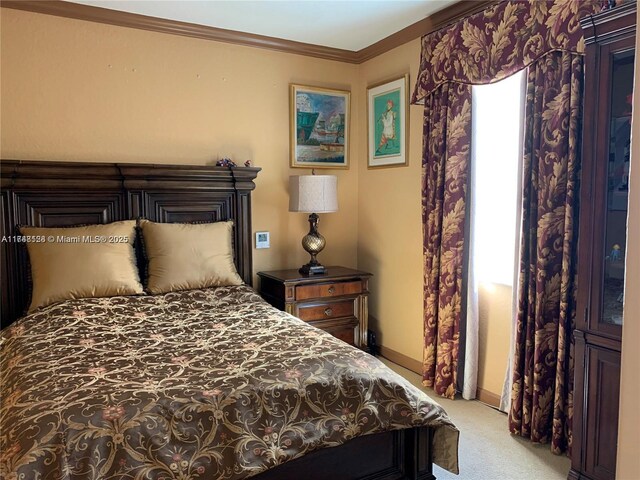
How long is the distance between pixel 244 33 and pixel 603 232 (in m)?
2.77

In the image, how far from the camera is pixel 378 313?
13.2 ft

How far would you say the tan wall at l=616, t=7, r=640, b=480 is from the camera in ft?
1.90

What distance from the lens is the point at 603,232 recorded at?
1993 mm

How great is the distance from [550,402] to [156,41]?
11.0 feet

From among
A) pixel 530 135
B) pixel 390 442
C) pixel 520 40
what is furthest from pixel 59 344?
pixel 520 40

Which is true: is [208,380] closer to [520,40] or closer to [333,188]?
[333,188]

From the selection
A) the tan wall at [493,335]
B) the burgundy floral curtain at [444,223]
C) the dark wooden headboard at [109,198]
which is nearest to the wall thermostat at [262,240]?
the dark wooden headboard at [109,198]

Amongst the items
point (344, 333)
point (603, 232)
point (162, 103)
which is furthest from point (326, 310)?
point (603, 232)

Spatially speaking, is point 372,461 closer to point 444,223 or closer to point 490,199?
point 444,223

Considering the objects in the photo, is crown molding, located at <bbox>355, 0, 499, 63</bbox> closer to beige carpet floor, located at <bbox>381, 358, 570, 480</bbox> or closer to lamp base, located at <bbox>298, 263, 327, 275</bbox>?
lamp base, located at <bbox>298, 263, 327, 275</bbox>

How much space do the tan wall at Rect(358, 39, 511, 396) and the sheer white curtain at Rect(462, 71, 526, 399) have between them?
87 mm

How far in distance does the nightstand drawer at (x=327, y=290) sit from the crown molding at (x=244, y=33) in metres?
1.85

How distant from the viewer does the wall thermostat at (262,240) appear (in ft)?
12.2

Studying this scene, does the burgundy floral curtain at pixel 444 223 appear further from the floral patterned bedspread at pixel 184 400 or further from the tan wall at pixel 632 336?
the tan wall at pixel 632 336
